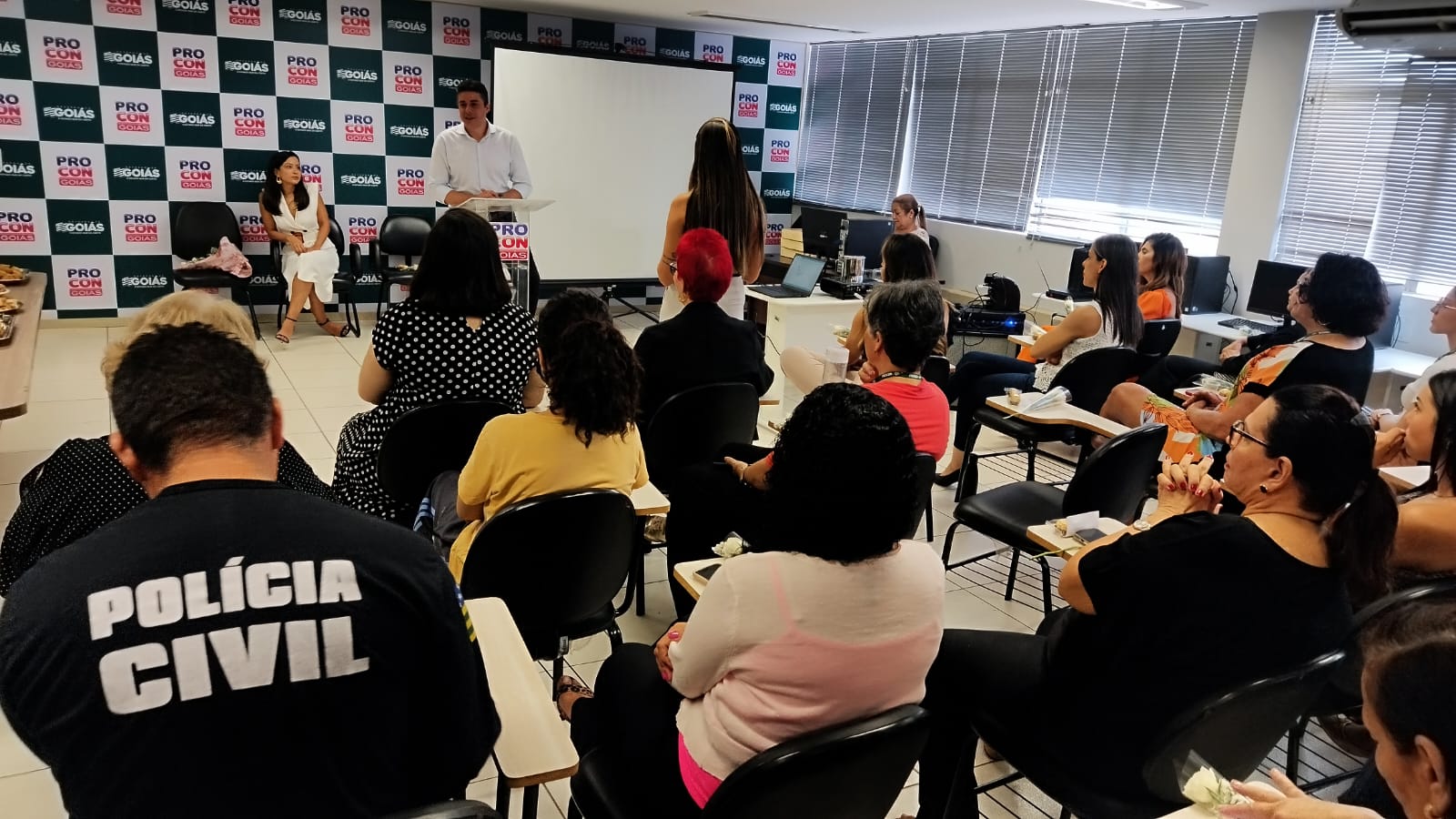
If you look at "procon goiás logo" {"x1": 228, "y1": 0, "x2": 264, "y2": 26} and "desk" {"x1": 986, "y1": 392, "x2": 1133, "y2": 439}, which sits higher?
"procon goiás logo" {"x1": 228, "y1": 0, "x2": 264, "y2": 26}

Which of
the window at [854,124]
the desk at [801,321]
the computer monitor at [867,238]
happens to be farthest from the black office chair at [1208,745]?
the window at [854,124]

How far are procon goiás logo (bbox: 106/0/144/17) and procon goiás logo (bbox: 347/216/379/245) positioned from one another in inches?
71.1

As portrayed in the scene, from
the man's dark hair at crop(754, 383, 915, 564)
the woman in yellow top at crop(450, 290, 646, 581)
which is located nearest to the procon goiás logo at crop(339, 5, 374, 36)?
the woman in yellow top at crop(450, 290, 646, 581)

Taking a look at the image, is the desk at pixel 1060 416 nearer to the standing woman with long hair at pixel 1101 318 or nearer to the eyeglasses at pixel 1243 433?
the standing woman with long hair at pixel 1101 318

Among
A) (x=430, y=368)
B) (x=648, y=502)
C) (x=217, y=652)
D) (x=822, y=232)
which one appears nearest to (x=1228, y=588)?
(x=648, y=502)

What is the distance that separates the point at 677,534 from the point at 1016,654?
45.4 inches

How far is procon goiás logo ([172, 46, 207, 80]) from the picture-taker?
625 cm

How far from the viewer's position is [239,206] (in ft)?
21.8

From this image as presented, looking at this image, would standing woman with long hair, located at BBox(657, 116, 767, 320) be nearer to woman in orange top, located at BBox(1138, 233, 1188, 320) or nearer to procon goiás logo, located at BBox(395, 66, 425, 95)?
woman in orange top, located at BBox(1138, 233, 1188, 320)

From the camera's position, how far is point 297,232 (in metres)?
6.48

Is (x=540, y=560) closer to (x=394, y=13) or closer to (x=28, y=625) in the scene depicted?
(x=28, y=625)

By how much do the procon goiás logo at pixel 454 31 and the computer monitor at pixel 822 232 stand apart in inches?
115

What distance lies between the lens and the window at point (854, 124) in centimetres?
797

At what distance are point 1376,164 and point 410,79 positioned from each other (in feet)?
20.6
